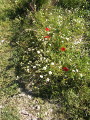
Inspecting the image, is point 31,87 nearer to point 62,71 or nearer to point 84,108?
point 62,71

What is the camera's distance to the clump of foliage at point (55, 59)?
116 inches

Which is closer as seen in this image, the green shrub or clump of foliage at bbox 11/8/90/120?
clump of foliage at bbox 11/8/90/120

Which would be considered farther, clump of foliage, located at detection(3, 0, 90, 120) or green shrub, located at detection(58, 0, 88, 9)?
green shrub, located at detection(58, 0, 88, 9)

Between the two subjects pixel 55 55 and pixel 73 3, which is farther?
pixel 73 3

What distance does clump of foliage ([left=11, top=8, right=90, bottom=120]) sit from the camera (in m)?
2.94

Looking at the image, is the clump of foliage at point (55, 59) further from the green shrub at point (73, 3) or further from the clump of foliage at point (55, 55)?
the green shrub at point (73, 3)

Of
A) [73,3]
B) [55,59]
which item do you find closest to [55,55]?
[55,59]

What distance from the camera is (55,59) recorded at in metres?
3.30

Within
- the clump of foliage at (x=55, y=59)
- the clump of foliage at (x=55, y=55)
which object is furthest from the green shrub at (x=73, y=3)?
the clump of foliage at (x=55, y=59)

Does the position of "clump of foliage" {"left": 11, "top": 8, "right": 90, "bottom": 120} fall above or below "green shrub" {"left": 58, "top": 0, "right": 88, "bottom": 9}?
below

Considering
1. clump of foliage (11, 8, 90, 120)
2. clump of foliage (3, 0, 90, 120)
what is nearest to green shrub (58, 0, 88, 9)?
clump of foliage (3, 0, 90, 120)

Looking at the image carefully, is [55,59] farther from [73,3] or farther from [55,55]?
[73,3]

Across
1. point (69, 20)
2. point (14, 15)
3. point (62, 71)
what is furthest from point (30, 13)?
point (62, 71)

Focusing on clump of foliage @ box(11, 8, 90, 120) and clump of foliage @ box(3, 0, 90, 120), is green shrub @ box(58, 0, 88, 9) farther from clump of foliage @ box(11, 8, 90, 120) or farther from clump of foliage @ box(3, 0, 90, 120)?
clump of foliage @ box(11, 8, 90, 120)
